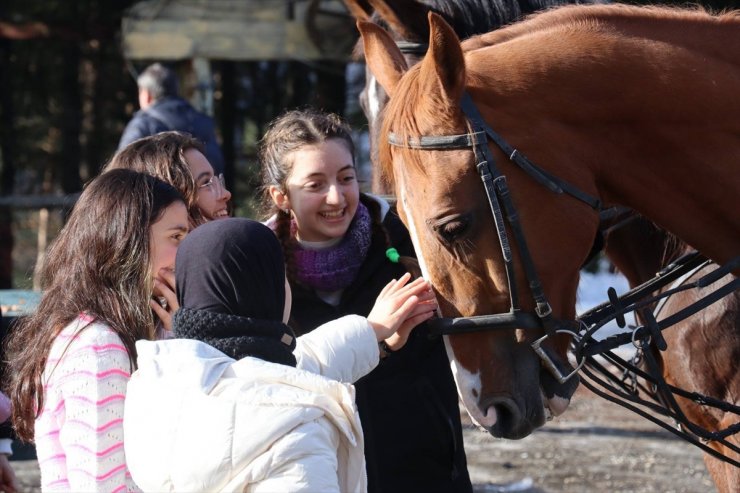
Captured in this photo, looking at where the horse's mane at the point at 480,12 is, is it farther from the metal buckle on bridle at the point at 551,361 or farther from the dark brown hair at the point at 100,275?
the dark brown hair at the point at 100,275

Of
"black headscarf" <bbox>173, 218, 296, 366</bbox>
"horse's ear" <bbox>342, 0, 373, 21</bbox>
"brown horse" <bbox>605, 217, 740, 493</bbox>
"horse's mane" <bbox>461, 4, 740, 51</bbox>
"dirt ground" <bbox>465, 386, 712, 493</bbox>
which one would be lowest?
"dirt ground" <bbox>465, 386, 712, 493</bbox>

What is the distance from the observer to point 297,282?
10.2ft

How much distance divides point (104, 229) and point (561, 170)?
111 cm

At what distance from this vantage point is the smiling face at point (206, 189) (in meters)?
3.28

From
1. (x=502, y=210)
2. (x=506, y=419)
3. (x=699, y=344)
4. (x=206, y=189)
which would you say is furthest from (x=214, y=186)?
(x=699, y=344)

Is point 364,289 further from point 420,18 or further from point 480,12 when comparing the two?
point 420,18

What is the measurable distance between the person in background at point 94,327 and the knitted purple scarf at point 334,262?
463mm

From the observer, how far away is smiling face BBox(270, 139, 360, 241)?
10.2 ft

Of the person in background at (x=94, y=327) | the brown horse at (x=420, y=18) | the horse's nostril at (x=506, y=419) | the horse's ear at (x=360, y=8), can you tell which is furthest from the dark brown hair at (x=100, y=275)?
the horse's ear at (x=360, y=8)

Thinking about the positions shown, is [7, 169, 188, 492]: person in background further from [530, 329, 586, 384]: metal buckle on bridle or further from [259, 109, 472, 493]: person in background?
[530, 329, 586, 384]: metal buckle on bridle

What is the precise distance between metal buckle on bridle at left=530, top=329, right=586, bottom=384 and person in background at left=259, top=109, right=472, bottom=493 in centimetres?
47

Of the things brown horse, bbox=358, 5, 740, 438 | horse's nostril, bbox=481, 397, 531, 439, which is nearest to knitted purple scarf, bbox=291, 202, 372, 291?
brown horse, bbox=358, 5, 740, 438

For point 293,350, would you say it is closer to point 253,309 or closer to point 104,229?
point 253,309

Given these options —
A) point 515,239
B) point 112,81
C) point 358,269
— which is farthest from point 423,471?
point 112,81
